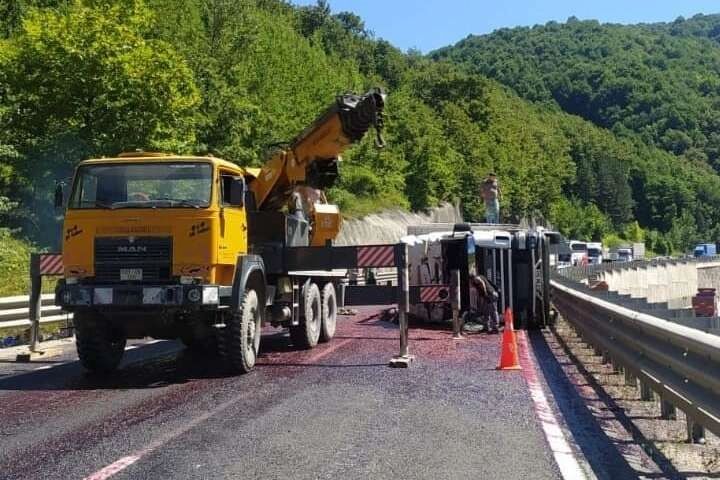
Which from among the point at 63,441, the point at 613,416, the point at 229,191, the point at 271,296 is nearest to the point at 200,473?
the point at 63,441

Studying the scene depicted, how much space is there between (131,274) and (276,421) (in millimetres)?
3401

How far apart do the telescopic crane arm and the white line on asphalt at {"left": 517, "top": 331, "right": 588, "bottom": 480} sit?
14.1 ft

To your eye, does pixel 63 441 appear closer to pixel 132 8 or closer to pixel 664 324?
pixel 664 324

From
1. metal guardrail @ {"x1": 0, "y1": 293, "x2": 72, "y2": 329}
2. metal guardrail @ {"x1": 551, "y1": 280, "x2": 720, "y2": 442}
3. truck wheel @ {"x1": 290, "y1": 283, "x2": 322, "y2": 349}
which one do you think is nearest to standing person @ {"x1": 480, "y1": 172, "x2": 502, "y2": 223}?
truck wheel @ {"x1": 290, "y1": 283, "x2": 322, "y2": 349}

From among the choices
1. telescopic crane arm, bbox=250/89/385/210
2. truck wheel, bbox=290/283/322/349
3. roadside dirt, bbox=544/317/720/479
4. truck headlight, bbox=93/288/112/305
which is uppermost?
telescopic crane arm, bbox=250/89/385/210

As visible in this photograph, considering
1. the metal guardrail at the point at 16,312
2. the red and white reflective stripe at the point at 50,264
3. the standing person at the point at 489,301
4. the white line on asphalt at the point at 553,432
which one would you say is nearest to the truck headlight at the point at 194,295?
the red and white reflective stripe at the point at 50,264

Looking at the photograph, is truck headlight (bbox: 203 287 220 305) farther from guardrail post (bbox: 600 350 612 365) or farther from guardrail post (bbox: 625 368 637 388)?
guardrail post (bbox: 600 350 612 365)

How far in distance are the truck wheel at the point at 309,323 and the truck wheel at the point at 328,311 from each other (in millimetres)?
357

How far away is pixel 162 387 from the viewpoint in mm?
9531

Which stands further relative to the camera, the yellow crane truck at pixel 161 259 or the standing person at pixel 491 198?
the standing person at pixel 491 198

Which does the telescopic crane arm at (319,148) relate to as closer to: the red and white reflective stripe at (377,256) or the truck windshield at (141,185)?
the red and white reflective stripe at (377,256)

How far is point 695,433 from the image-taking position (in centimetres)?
652

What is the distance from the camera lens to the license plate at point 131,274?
9.87 metres

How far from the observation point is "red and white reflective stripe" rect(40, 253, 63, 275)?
11688 millimetres
